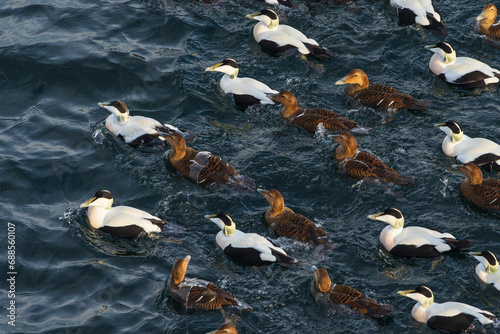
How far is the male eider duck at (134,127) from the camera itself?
11969 mm

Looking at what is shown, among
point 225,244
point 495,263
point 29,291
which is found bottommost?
point 29,291

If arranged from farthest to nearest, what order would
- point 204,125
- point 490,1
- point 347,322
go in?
point 490,1
point 204,125
point 347,322

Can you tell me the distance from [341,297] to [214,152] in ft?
13.2

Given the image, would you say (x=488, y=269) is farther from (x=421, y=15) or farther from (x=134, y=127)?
(x=421, y=15)

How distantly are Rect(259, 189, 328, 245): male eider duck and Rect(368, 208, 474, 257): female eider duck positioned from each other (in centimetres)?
87

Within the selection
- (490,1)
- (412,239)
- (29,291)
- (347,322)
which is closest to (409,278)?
(412,239)

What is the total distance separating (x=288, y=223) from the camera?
33.2ft

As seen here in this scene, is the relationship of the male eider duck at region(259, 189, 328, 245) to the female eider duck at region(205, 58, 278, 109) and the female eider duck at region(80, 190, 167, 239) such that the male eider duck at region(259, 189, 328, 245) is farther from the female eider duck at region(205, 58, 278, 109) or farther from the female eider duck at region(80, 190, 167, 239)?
the female eider duck at region(205, 58, 278, 109)

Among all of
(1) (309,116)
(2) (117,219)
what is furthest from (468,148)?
(2) (117,219)

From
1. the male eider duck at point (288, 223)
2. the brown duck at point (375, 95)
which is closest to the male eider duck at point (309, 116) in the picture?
the brown duck at point (375, 95)

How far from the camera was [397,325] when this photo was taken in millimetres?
8852

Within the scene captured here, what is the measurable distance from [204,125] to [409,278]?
15.9ft

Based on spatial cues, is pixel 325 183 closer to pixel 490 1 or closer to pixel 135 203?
pixel 135 203

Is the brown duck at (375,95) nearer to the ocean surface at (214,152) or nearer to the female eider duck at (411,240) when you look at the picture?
the ocean surface at (214,152)
